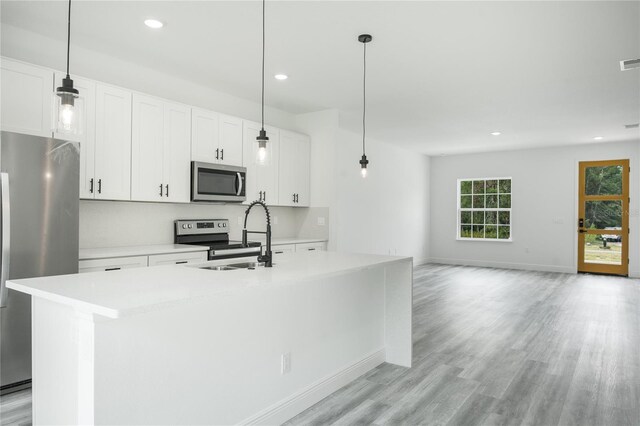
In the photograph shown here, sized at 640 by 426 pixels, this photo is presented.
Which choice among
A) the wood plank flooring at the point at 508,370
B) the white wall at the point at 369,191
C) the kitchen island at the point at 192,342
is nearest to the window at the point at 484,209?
the white wall at the point at 369,191

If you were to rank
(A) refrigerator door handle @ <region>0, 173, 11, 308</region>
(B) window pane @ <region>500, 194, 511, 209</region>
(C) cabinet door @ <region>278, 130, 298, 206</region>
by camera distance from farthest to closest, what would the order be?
(B) window pane @ <region>500, 194, 511, 209</region>, (C) cabinet door @ <region>278, 130, 298, 206</region>, (A) refrigerator door handle @ <region>0, 173, 11, 308</region>

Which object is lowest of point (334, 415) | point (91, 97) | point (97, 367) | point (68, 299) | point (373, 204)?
point (334, 415)

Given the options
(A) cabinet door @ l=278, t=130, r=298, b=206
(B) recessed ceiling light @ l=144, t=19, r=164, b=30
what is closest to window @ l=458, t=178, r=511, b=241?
(A) cabinet door @ l=278, t=130, r=298, b=206

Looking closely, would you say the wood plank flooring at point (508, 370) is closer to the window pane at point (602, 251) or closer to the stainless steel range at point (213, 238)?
the stainless steel range at point (213, 238)

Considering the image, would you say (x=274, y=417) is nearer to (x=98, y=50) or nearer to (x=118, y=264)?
(x=118, y=264)

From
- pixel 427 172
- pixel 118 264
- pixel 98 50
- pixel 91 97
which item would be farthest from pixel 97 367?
pixel 427 172

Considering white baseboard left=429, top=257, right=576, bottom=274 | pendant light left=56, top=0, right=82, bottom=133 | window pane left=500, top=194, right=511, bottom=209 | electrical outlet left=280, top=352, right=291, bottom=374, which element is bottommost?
white baseboard left=429, top=257, right=576, bottom=274

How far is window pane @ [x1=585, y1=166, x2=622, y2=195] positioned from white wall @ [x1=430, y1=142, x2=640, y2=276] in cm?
21

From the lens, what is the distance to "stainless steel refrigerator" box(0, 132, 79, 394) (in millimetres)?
2750

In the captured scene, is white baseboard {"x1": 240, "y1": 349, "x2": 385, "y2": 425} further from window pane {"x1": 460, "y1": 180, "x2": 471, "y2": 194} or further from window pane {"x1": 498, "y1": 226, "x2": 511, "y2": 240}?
window pane {"x1": 460, "y1": 180, "x2": 471, "y2": 194}

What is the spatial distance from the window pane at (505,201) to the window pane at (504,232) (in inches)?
18.3

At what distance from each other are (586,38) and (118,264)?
4201mm

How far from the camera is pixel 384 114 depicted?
19.4ft

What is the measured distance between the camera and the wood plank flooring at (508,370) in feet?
8.34
